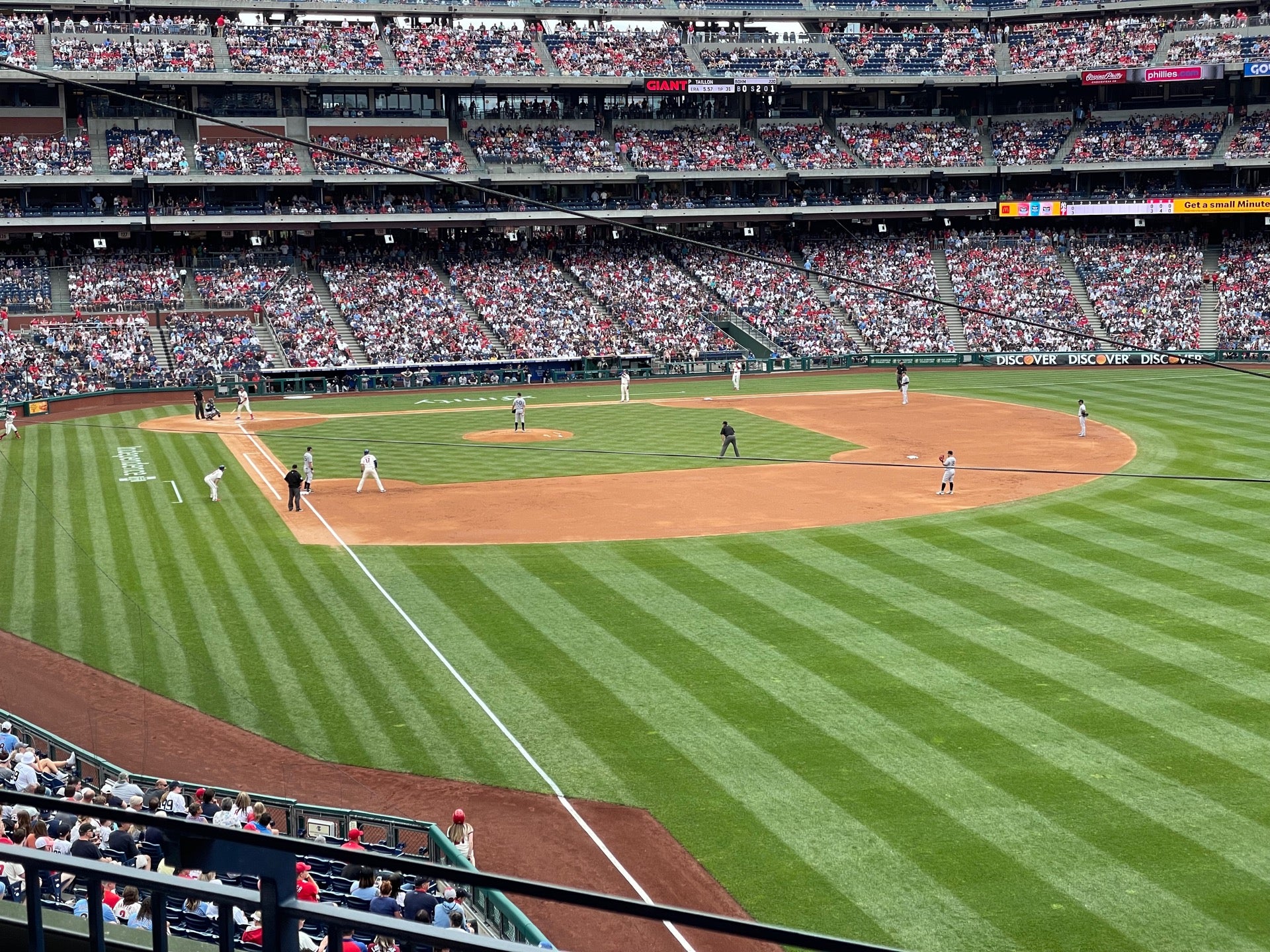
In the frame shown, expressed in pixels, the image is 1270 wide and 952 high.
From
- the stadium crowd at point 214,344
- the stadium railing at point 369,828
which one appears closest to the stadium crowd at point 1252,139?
the stadium crowd at point 214,344

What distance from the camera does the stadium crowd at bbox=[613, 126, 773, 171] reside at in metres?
79.2

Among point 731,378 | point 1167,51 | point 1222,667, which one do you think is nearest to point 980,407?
point 731,378

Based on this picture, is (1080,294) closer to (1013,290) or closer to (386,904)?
(1013,290)

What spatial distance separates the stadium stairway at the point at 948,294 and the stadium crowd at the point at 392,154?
30.3 m

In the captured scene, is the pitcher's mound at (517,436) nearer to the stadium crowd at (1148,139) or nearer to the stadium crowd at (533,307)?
the stadium crowd at (533,307)

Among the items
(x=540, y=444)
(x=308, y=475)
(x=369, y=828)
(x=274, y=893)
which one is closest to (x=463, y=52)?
(x=540, y=444)

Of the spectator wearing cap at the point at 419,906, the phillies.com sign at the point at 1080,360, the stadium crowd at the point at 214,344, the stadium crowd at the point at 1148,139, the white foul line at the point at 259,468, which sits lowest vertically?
the spectator wearing cap at the point at 419,906

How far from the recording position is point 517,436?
45.9m

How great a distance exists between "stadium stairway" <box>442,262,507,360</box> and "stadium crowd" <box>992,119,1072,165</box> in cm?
3597

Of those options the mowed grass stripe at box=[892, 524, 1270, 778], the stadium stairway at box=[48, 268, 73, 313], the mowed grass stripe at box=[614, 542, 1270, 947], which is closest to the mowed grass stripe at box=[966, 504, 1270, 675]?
the mowed grass stripe at box=[892, 524, 1270, 778]

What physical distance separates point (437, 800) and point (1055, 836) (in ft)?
24.6

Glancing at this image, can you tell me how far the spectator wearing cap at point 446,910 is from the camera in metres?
10.6

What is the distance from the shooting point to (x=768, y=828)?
14.7m

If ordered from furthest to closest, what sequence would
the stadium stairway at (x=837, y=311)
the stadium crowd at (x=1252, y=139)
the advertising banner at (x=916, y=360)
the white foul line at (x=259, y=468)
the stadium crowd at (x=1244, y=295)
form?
the stadium crowd at (x=1252, y=139)
the stadium stairway at (x=837, y=311)
the advertising banner at (x=916, y=360)
the stadium crowd at (x=1244, y=295)
the white foul line at (x=259, y=468)
